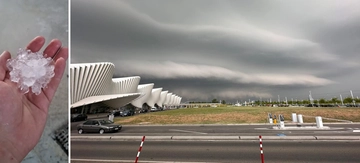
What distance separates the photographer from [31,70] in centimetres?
235

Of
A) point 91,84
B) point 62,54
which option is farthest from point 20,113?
point 91,84

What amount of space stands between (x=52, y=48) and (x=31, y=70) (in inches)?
15.8

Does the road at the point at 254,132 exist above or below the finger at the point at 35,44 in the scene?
below

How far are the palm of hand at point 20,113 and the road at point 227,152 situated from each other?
3355 mm

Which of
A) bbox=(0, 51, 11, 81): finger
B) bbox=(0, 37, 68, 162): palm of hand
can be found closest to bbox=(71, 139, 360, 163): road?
bbox=(0, 37, 68, 162): palm of hand

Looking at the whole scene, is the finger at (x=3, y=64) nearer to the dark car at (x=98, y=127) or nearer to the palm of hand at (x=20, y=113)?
the palm of hand at (x=20, y=113)

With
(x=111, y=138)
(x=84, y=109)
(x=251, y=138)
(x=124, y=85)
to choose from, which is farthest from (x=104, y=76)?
(x=251, y=138)

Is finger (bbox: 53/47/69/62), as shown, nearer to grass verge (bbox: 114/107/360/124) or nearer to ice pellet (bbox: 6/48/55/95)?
ice pellet (bbox: 6/48/55/95)

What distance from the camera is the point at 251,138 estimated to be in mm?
7336

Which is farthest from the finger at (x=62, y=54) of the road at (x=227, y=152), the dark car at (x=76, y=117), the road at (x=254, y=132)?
the dark car at (x=76, y=117)

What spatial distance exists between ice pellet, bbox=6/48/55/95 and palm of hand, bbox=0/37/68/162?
0.05 meters

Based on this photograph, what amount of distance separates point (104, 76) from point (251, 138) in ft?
105

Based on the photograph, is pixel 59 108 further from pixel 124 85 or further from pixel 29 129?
pixel 124 85

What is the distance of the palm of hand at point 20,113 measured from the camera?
1986 mm
